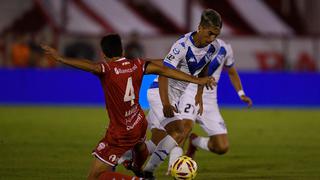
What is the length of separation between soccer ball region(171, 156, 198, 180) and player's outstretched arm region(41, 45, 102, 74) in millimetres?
1499

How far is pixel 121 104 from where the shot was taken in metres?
8.45

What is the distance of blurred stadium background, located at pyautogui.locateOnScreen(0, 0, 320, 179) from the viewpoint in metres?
11.9

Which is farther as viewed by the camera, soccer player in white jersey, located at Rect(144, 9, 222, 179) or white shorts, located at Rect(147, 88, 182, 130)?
white shorts, located at Rect(147, 88, 182, 130)

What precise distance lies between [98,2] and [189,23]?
11.2 ft

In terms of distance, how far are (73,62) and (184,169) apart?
6.07 ft

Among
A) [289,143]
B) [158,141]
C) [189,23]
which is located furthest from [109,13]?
[158,141]

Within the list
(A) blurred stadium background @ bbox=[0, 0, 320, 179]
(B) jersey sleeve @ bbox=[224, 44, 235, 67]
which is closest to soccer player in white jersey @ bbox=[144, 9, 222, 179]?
(A) blurred stadium background @ bbox=[0, 0, 320, 179]

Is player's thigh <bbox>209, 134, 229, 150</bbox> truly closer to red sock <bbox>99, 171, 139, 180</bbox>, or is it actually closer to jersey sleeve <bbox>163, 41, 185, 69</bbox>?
jersey sleeve <bbox>163, 41, 185, 69</bbox>

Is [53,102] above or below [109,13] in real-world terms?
below

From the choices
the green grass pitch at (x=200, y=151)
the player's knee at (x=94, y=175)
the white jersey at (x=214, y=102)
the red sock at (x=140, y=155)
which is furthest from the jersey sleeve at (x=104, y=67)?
the white jersey at (x=214, y=102)

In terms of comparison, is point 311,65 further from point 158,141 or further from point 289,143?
point 158,141

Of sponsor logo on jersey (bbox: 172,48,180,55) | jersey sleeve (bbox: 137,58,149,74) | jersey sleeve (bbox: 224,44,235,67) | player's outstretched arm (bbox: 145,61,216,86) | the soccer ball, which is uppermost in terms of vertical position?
jersey sleeve (bbox: 137,58,149,74)

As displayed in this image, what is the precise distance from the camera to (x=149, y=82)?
40.6ft

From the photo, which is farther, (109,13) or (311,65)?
(109,13)
